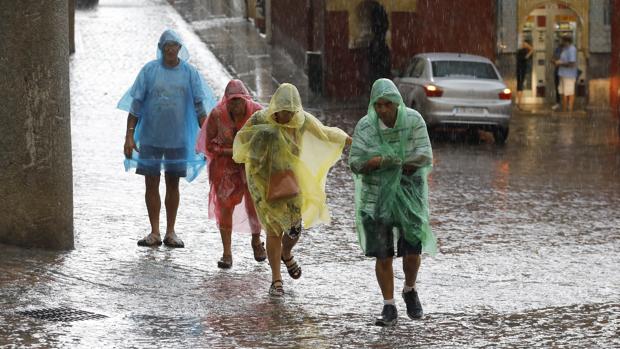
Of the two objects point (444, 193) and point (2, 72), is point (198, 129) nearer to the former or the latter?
point (2, 72)

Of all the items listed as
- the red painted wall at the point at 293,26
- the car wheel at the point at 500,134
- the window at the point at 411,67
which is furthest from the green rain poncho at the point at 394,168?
the red painted wall at the point at 293,26

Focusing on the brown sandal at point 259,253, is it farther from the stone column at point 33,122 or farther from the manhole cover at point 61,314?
the manhole cover at point 61,314

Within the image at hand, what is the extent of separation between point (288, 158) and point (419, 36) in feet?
73.5

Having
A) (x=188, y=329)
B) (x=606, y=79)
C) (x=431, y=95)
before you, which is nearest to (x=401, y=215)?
(x=188, y=329)

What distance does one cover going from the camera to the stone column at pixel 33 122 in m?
11.8

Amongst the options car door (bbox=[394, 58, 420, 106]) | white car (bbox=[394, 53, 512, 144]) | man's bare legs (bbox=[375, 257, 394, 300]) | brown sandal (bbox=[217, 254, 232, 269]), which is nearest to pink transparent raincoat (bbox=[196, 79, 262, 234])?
brown sandal (bbox=[217, 254, 232, 269])

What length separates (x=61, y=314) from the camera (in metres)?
9.83

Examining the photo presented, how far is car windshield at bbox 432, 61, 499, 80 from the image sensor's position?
2547 centimetres

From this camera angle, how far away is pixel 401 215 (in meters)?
9.78

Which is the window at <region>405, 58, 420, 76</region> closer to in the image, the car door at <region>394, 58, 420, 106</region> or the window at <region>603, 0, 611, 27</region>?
Result: the car door at <region>394, 58, 420, 106</region>

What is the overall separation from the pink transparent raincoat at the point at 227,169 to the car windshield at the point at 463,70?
1366 centimetres

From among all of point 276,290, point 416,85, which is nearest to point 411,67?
point 416,85

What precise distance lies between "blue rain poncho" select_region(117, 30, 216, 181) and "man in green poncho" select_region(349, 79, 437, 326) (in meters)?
3.13

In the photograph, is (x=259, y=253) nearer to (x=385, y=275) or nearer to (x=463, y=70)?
(x=385, y=275)
